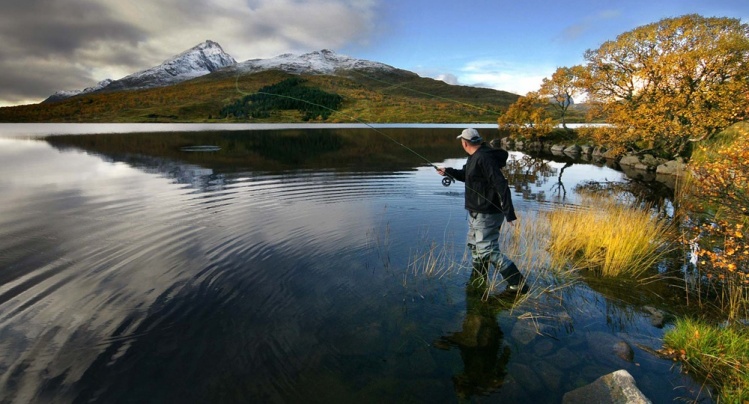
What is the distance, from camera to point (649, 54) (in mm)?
32438

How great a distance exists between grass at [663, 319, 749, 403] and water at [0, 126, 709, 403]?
0.28 meters

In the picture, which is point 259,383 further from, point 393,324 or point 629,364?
point 629,364

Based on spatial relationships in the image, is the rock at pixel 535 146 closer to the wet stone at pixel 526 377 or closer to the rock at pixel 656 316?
the rock at pixel 656 316

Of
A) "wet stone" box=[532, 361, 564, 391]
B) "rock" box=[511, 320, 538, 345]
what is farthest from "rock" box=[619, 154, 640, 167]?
"wet stone" box=[532, 361, 564, 391]

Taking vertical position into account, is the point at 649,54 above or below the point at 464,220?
above

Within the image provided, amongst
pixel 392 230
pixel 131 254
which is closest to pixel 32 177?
pixel 131 254

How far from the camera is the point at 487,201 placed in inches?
301

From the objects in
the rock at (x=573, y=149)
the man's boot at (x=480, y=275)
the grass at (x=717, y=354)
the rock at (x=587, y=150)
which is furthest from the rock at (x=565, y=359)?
the rock at (x=573, y=149)

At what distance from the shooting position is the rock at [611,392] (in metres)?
4.60

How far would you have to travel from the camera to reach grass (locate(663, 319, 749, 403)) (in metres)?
4.89

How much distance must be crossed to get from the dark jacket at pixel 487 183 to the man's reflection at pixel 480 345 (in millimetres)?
1702

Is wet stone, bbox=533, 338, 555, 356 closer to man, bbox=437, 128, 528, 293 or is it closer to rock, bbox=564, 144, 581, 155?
man, bbox=437, 128, 528, 293

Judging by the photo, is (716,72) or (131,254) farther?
(716,72)

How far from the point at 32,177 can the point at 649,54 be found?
4489 cm
